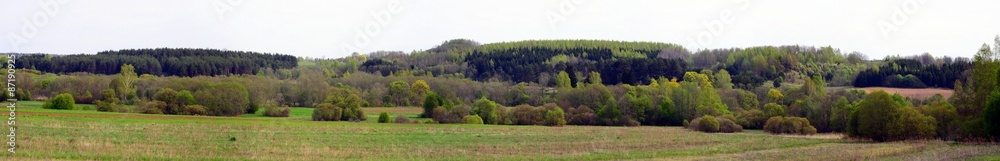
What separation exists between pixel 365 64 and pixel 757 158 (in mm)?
154141

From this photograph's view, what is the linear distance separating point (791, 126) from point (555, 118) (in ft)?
71.2

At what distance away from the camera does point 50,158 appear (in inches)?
910

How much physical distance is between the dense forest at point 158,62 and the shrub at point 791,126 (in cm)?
10224

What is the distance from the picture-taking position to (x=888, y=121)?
4675 cm

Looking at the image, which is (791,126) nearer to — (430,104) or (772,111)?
(772,111)

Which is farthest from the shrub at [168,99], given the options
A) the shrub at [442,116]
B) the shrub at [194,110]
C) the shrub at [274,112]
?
the shrub at [442,116]

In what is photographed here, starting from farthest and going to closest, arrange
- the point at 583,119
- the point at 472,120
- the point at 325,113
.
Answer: the point at 583,119
the point at 472,120
the point at 325,113

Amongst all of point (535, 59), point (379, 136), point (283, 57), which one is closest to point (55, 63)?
point (283, 57)

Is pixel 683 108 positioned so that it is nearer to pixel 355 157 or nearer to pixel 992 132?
pixel 992 132

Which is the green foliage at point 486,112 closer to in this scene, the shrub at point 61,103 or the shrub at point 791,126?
the shrub at point 791,126

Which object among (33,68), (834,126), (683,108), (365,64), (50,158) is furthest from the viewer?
(365,64)

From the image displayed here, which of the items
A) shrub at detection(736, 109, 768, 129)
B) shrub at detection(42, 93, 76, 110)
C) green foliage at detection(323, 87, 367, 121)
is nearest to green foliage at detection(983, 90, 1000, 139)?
shrub at detection(736, 109, 768, 129)

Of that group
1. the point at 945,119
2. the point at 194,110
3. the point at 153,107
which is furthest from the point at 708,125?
the point at 153,107

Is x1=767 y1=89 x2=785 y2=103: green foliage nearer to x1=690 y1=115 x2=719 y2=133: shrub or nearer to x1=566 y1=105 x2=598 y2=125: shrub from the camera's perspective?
x1=566 y1=105 x2=598 y2=125: shrub
